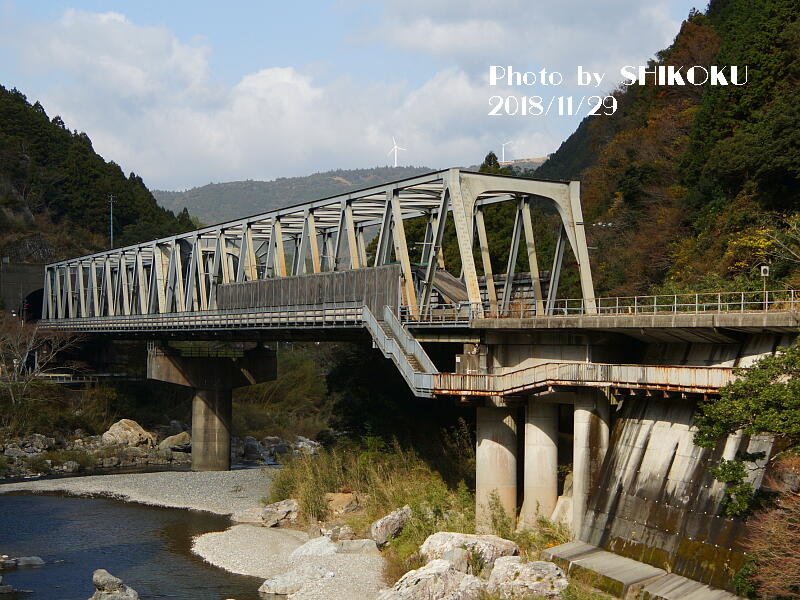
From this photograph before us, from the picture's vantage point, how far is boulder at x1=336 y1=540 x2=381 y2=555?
124 ft

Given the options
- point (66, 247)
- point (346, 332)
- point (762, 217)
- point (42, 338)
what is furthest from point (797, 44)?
point (66, 247)

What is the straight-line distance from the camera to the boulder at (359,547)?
37656mm

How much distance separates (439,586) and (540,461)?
9.70m

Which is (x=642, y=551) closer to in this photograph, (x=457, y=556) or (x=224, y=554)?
(x=457, y=556)

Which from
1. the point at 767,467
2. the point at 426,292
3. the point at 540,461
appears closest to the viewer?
the point at 767,467

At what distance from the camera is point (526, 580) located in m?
27.7

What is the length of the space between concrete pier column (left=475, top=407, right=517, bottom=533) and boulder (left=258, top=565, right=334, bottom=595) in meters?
6.80

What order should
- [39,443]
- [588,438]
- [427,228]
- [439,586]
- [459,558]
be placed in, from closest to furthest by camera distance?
[439,586]
[459,558]
[588,438]
[427,228]
[39,443]

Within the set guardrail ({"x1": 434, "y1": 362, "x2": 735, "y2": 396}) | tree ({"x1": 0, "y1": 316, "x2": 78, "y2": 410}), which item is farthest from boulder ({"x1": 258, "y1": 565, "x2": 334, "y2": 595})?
tree ({"x1": 0, "y1": 316, "x2": 78, "y2": 410})

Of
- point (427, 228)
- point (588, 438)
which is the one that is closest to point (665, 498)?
point (588, 438)

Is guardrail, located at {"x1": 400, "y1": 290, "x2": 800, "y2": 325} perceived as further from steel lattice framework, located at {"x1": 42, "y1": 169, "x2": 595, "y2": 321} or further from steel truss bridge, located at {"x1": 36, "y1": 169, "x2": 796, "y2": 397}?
steel lattice framework, located at {"x1": 42, "y1": 169, "x2": 595, "y2": 321}

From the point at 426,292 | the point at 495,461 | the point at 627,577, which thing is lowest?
the point at 627,577

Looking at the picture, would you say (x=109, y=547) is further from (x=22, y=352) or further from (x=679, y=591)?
(x=22, y=352)

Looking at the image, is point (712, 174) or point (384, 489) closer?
point (384, 489)
